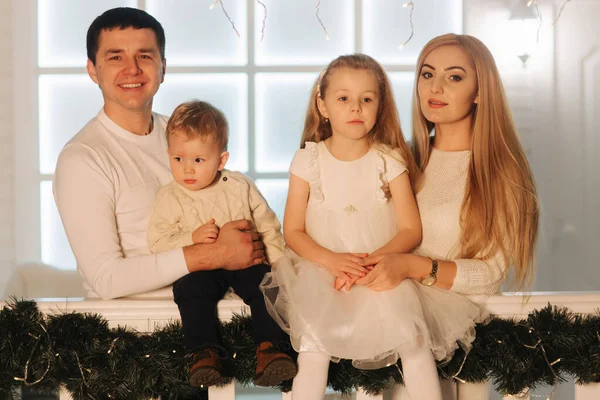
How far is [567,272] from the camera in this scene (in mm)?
4836

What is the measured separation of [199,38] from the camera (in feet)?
15.6

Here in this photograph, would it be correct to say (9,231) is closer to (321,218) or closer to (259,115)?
(259,115)

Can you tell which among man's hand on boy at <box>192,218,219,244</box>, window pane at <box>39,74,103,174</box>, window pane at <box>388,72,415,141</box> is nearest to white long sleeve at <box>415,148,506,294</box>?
man's hand on boy at <box>192,218,219,244</box>

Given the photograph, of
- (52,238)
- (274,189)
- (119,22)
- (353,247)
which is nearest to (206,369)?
(353,247)

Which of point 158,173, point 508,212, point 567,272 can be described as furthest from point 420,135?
point 567,272

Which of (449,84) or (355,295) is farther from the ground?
(449,84)

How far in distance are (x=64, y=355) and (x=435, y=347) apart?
2.82ft

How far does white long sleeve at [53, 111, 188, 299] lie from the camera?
2037 mm

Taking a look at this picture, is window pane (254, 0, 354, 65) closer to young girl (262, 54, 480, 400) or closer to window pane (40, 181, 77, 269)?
window pane (40, 181, 77, 269)

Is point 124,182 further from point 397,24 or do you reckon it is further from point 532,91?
point 532,91

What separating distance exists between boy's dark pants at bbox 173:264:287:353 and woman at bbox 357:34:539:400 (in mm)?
420

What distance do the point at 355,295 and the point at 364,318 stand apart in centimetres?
8

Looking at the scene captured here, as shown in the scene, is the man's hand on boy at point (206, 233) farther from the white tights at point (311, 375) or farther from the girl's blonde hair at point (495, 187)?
the girl's blonde hair at point (495, 187)

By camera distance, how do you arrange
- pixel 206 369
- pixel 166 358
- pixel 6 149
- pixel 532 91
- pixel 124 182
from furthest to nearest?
pixel 532 91 < pixel 6 149 < pixel 124 182 < pixel 166 358 < pixel 206 369
